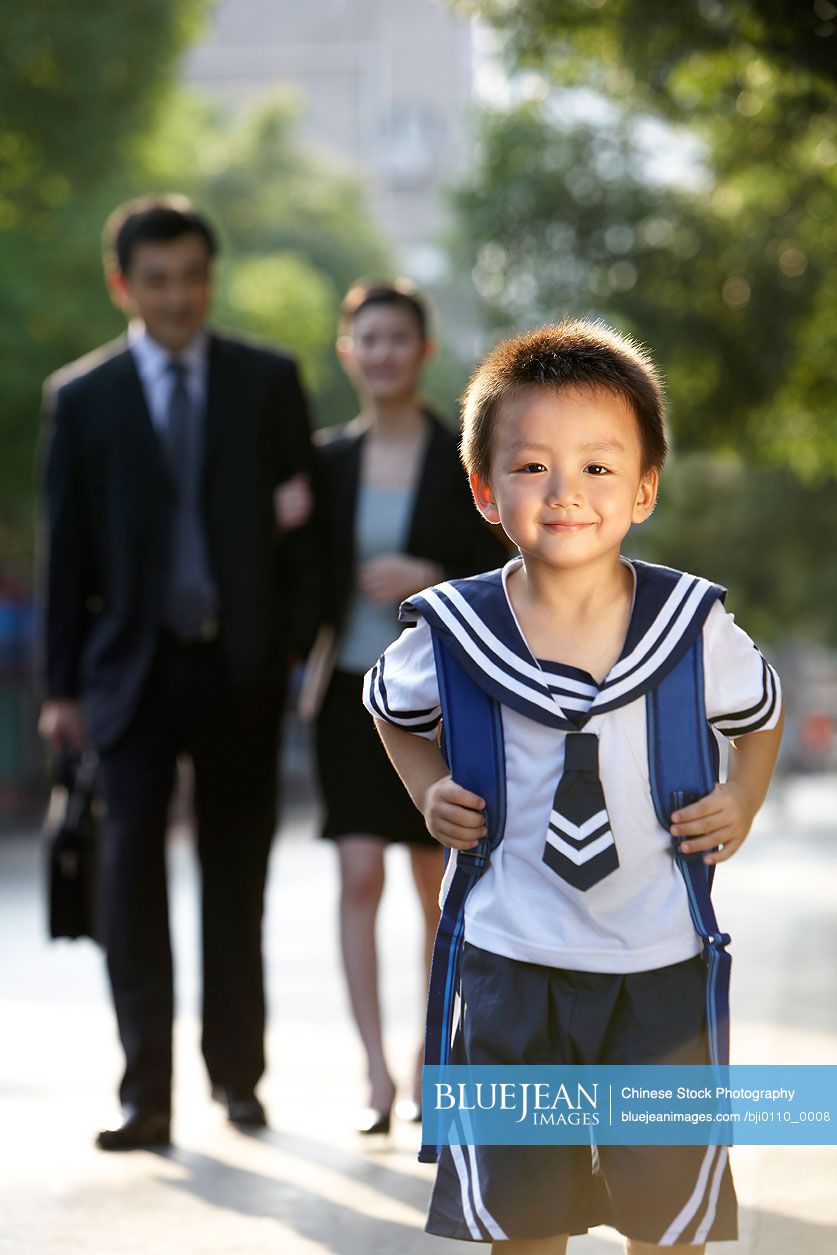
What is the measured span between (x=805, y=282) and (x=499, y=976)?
13.5 metres

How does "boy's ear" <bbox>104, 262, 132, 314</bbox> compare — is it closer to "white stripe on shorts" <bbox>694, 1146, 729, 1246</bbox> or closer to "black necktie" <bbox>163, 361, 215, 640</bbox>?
"black necktie" <bbox>163, 361, 215, 640</bbox>

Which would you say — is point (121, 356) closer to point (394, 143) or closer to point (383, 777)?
point (383, 777)

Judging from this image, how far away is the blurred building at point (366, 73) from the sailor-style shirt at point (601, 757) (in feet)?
217

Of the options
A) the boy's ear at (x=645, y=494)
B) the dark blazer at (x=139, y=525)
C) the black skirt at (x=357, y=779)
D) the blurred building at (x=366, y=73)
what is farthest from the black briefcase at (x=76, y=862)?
the blurred building at (x=366, y=73)

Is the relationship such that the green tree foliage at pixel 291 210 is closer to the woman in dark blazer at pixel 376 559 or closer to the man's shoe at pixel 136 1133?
the woman in dark blazer at pixel 376 559

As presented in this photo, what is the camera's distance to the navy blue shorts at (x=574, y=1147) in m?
2.75

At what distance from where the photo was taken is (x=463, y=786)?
2814 millimetres

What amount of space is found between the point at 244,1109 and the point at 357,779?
880mm

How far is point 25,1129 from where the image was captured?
5.18 meters

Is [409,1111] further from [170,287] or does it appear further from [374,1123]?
[170,287]

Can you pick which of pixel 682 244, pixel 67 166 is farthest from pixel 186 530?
pixel 67 166

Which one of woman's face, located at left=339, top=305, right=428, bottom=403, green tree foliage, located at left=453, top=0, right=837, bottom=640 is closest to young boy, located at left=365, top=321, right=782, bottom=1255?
woman's face, located at left=339, top=305, right=428, bottom=403

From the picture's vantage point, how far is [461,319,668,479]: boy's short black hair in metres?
2.82

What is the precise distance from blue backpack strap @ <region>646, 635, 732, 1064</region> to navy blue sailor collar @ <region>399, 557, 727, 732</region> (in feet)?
0.11
